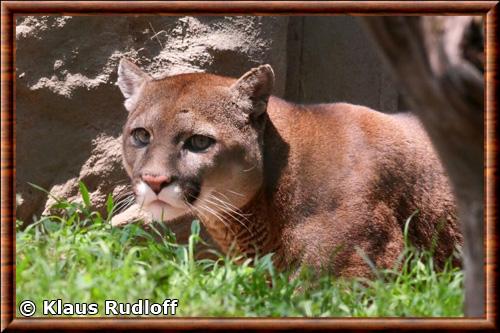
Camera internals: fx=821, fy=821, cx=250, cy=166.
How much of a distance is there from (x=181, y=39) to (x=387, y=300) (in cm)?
370

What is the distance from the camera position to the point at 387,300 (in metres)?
4.45

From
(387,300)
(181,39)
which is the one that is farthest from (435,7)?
(181,39)

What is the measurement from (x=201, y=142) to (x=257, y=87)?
1.87 feet

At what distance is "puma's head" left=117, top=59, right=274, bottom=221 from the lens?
5531mm

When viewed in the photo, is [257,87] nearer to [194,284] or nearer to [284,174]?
[284,174]

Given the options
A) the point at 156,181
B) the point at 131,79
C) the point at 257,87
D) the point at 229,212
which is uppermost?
the point at 131,79

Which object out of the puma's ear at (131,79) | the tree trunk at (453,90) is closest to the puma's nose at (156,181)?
the puma's ear at (131,79)

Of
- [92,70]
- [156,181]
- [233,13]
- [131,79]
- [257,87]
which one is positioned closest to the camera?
[233,13]

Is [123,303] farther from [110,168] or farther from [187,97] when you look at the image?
[110,168]

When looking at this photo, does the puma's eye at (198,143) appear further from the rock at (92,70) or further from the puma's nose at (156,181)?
the rock at (92,70)

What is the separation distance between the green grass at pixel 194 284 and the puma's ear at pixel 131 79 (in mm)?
1381

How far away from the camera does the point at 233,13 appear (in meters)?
4.14
